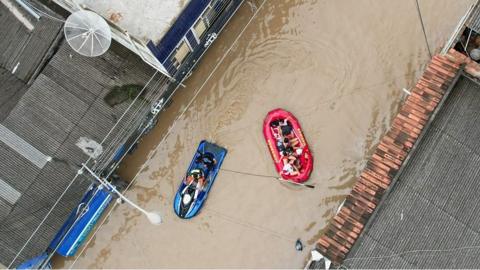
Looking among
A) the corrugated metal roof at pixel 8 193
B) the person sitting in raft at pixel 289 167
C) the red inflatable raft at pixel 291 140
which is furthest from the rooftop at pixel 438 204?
the corrugated metal roof at pixel 8 193

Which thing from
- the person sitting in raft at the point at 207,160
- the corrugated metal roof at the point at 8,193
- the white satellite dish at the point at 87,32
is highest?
the white satellite dish at the point at 87,32

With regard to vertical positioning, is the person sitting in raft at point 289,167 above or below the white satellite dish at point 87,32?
above

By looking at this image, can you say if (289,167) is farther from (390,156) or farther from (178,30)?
(178,30)

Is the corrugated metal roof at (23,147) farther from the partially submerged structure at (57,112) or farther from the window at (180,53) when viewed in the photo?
the window at (180,53)

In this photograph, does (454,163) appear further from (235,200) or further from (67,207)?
(67,207)

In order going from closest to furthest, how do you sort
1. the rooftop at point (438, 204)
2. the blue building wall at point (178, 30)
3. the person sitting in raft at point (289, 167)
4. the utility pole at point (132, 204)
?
the rooftop at point (438, 204) → the blue building wall at point (178, 30) → the utility pole at point (132, 204) → the person sitting in raft at point (289, 167)

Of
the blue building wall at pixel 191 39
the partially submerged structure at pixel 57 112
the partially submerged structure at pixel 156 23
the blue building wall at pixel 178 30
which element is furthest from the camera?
the partially submerged structure at pixel 57 112

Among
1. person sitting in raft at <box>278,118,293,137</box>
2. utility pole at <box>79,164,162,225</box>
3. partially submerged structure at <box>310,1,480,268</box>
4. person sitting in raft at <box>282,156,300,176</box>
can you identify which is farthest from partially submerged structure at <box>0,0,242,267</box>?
partially submerged structure at <box>310,1,480,268</box>
